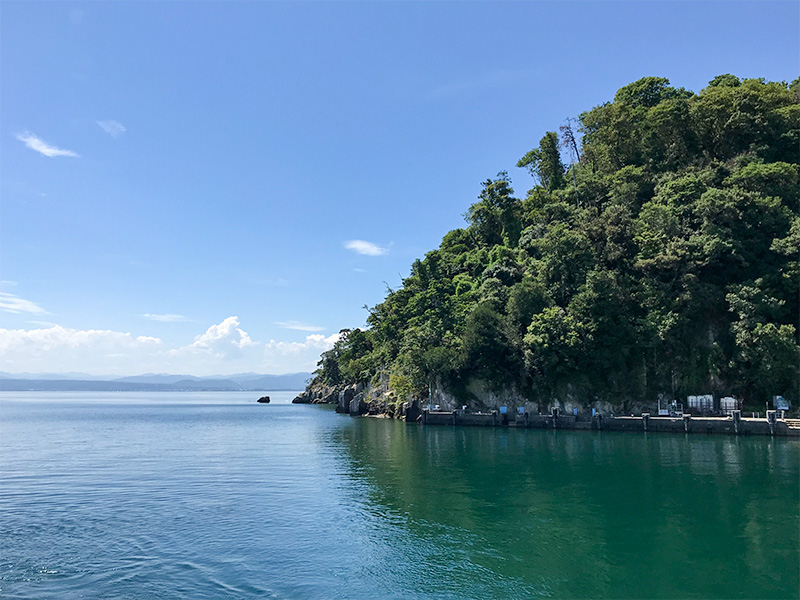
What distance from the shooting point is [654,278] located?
2479 inches

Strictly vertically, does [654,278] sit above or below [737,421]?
above

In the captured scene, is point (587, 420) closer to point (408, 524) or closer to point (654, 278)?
point (654, 278)

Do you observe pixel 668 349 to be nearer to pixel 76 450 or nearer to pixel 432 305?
pixel 432 305

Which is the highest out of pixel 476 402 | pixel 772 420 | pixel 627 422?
pixel 476 402

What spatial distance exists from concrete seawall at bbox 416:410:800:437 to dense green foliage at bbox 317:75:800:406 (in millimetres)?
4447

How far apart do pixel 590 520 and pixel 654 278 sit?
4781 cm

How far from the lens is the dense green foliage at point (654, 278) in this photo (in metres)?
56.9

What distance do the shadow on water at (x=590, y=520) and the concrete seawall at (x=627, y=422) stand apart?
19.8ft

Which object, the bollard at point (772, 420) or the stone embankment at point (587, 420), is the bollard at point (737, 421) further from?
the bollard at point (772, 420)

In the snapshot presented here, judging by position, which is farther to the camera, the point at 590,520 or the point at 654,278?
the point at 654,278

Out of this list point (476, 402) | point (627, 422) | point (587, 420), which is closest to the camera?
point (627, 422)

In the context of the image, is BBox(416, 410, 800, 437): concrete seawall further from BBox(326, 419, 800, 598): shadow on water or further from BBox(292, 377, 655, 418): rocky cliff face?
BBox(326, 419, 800, 598): shadow on water

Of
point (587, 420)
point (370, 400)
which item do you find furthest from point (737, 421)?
point (370, 400)

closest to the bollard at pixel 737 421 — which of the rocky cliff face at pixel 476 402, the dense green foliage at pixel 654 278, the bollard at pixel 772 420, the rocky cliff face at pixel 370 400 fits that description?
the bollard at pixel 772 420
